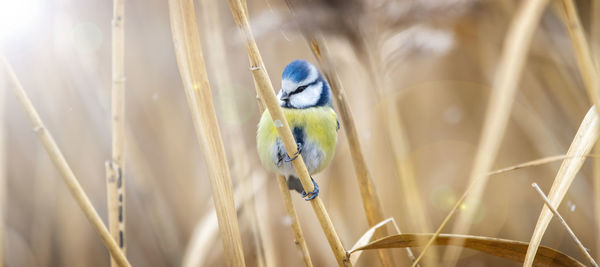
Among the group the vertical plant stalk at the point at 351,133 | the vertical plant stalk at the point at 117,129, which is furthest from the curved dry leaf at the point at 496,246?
the vertical plant stalk at the point at 117,129

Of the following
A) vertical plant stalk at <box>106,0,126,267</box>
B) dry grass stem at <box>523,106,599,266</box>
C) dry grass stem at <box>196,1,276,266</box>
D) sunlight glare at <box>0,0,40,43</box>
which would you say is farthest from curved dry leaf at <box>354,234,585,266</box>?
sunlight glare at <box>0,0,40,43</box>

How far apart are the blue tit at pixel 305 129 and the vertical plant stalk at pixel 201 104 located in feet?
0.55

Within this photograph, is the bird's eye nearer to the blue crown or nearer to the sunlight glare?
the blue crown

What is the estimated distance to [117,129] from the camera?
67cm

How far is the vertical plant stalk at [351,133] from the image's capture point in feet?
2.10

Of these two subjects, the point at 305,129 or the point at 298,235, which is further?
the point at 305,129

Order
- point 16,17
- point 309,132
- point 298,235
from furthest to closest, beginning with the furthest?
point 16,17
point 309,132
point 298,235

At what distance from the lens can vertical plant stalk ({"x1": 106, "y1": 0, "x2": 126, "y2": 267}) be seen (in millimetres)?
646

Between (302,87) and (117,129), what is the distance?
30 cm

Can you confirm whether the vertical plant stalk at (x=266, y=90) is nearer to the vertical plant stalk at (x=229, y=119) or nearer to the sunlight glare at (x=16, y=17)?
the vertical plant stalk at (x=229, y=119)

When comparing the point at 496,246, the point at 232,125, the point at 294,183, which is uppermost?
the point at 232,125

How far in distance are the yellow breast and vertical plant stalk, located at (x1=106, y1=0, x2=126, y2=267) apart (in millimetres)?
226

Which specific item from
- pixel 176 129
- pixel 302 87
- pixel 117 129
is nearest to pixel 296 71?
pixel 302 87

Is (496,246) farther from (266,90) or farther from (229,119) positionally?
(229,119)
